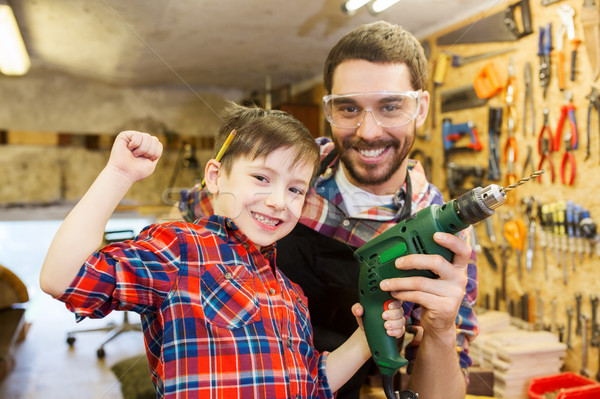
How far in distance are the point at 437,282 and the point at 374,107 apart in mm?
302

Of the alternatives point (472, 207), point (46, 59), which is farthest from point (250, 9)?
point (472, 207)

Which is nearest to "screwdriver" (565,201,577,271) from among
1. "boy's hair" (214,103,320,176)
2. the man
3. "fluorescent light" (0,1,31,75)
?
the man

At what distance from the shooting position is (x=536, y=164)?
1282 mm

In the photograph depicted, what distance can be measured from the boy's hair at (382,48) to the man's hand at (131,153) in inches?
16.9

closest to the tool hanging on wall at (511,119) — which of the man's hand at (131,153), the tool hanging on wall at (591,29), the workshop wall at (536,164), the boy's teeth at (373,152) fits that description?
the workshop wall at (536,164)

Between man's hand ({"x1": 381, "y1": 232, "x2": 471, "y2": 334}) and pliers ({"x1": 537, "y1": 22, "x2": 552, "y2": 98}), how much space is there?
89 cm

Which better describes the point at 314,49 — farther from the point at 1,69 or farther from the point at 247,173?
the point at 1,69

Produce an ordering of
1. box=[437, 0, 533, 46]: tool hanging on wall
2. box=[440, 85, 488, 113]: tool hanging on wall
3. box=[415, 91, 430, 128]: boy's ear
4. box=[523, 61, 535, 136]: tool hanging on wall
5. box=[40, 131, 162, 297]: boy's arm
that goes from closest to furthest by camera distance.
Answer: box=[40, 131, 162, 297]: boy's arm
box=[415, 91, 430, 128]: boy's ear
box=[437, 0, 533, 46]: tool hanging on wall
box=[523, 61, 535, 136]: tool hanging on wall
box=[440, 85, 488, 113]: tool hanging on wall

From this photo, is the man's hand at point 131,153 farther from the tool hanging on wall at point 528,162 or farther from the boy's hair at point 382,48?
the tool hanging on wall at point 528,162

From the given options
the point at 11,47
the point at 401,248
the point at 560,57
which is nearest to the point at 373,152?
the point at 401,248

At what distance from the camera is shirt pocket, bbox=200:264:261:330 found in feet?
1.82

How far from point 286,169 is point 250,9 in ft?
1.41

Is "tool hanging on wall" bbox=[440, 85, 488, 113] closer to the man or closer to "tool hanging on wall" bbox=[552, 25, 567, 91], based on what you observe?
"tool hanging on wall" bbox=[552, 25, 567, 91]

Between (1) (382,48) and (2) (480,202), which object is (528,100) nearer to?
(1) (382,48)
